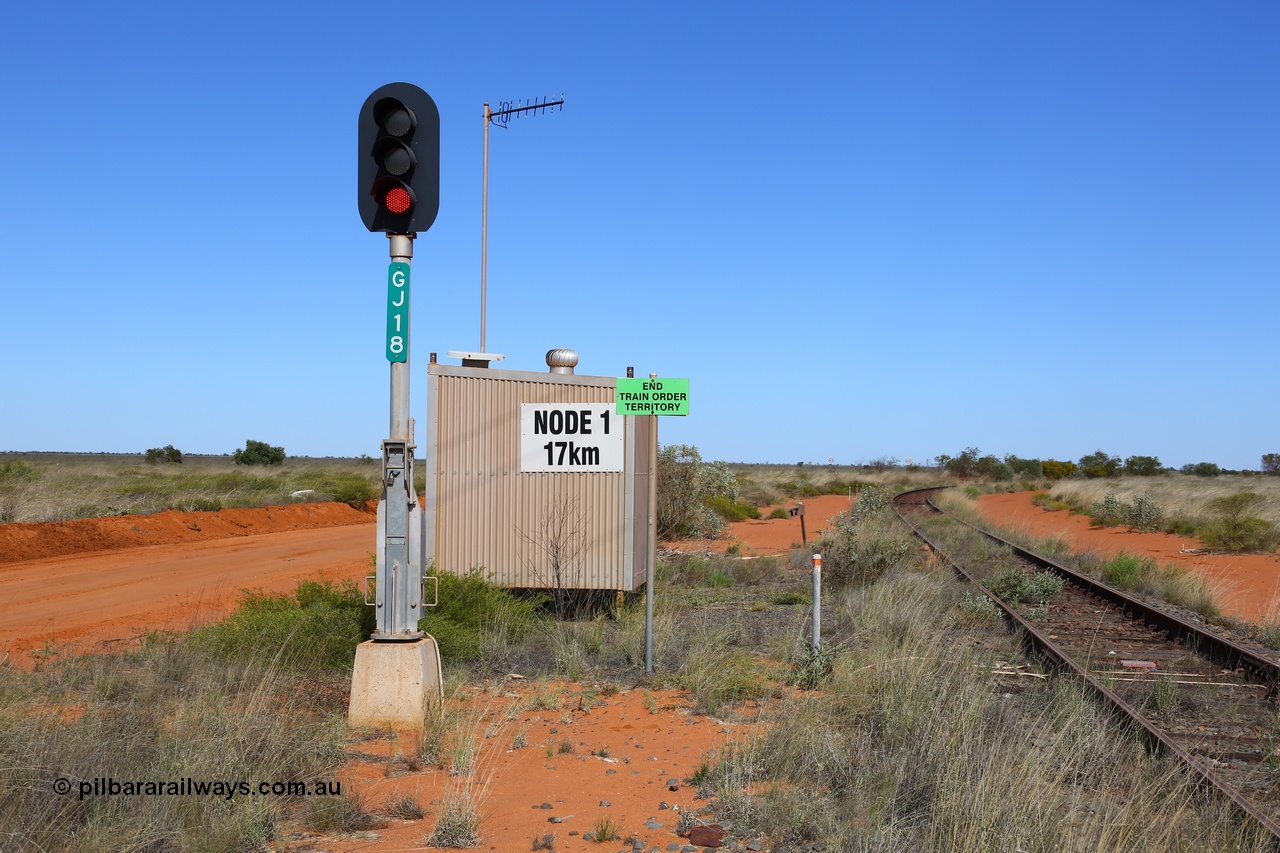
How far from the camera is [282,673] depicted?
839cm

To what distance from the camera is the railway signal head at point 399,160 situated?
24.1 ft

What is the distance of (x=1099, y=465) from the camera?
85.9 m

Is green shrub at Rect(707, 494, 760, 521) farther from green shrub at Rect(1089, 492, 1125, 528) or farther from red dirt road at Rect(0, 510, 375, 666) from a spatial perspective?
red dirt road at Rect(0, 510, 375, 666)

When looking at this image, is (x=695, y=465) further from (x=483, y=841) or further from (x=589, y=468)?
(x=483, y=841)

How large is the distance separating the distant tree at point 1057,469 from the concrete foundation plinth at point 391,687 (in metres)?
89.5

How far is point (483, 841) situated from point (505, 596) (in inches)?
244

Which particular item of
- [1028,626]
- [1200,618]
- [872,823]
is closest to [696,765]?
[872,823]

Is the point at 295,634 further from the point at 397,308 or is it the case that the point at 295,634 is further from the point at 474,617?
the point at 397,308

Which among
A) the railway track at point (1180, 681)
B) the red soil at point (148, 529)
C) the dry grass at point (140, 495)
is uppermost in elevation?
the dry grass at point (140, 495)

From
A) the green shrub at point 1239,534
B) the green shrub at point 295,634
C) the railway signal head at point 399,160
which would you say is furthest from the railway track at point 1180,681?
the green shrub at point 1239,534

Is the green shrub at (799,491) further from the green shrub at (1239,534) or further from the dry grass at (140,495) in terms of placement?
the green shrub at (1239,534)

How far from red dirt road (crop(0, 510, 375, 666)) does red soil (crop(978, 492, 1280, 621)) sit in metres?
14.0

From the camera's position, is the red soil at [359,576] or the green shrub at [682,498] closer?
the red soil at [359,576]

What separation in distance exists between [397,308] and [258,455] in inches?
2910
